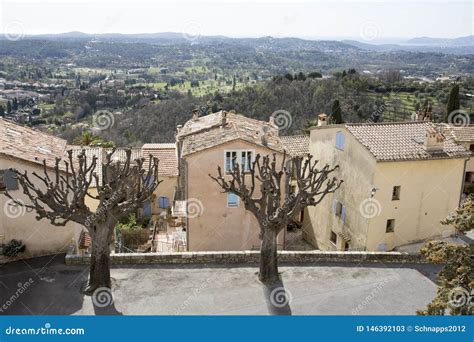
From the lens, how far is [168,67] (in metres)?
185

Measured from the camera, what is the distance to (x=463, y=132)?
43031 mm

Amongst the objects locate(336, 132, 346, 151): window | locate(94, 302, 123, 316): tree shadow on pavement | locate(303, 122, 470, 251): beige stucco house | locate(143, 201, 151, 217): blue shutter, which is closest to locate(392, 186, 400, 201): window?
locate(303, 122, 470, 251): beige stucco house

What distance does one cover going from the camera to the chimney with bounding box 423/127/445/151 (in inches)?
1022

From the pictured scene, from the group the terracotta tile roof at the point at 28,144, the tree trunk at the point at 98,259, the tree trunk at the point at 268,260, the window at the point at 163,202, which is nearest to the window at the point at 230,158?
the terracotta tile roof at the point at 28,144

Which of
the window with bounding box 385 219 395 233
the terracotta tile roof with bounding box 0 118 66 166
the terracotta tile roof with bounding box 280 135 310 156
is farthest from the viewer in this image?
the terracotta tile roof with bounding box 280 135 310 156

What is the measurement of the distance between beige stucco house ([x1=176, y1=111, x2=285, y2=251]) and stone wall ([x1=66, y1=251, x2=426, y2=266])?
25.9ft

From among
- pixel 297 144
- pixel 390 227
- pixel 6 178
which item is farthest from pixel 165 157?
pixel 6 178

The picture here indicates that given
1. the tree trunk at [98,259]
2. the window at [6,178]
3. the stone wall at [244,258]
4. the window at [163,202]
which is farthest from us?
the window at [163,202]

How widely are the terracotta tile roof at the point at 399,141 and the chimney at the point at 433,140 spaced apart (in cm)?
23

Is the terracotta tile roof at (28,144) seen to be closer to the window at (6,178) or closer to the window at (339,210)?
the window at (6,178)

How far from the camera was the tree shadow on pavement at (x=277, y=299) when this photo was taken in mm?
15833

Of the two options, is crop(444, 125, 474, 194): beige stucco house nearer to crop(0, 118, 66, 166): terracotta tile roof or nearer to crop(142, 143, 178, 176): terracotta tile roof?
crop(142, 143, 178, 176): terracotta tile roof

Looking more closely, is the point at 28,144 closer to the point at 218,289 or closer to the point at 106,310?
the point at 106,310

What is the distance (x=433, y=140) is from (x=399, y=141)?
1.76m
